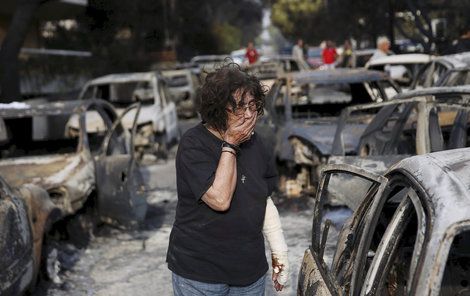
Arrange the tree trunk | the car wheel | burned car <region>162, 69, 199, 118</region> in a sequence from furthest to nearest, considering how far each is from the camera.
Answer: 1. burned car <region>162, 69, 199, 118</region>
2. the tree trunk
3. the car wheel

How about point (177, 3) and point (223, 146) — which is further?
point (177, 3)

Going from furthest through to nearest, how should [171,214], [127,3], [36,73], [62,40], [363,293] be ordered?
[127,3] < [62,40] < [36,73] < [171,214] < [363,293]

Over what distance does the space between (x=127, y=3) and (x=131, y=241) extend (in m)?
27.7

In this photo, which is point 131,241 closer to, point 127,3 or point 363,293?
point 363,293

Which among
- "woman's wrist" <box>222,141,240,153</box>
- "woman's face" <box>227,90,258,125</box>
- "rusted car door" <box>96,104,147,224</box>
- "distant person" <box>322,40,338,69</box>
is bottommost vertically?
"rusted car door" <box>96,104,147,224</box>

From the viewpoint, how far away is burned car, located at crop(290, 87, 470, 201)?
5.50 m

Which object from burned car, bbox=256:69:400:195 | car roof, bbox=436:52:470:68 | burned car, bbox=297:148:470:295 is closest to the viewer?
burned car, bbox=297:148:470:295

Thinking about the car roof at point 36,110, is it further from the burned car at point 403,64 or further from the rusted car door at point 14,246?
the burned car at point 403,64

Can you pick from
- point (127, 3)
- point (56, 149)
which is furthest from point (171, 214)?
point (127, 3)

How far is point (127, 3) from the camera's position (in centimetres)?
3344

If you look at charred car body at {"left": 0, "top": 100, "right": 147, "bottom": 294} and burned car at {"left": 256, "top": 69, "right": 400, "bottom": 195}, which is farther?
burned car at {"left": 256, "top": 69, "right": 400, "bottom": 195}

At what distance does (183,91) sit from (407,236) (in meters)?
16.4

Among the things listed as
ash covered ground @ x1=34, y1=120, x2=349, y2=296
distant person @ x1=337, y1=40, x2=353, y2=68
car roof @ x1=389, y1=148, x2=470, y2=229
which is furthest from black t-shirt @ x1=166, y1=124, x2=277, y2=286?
distant person @ x1=337, y1=40, x2=353, y2=68

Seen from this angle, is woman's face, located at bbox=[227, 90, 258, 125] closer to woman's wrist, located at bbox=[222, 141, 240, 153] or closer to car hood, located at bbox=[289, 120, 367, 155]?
woman's wrist, located at bbox=[222, 141, 240, 153]
